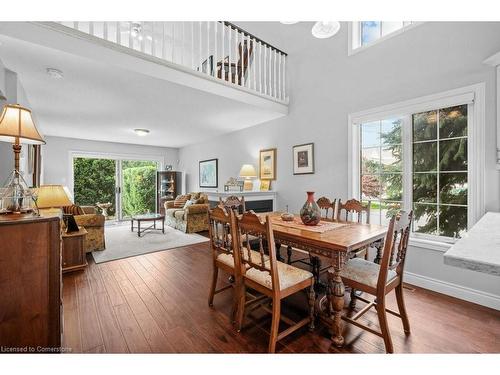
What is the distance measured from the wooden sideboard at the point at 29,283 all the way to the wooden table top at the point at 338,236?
1.50 m

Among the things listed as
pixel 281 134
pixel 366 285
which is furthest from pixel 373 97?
pixel 366 285

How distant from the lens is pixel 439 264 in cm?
244

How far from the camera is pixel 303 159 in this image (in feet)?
12.7

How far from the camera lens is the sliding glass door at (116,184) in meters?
6.41

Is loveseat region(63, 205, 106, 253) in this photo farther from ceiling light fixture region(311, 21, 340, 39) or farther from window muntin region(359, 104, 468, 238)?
window muntin region(359, 104, 468, 238)

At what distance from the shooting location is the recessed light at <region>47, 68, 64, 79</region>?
251 cm

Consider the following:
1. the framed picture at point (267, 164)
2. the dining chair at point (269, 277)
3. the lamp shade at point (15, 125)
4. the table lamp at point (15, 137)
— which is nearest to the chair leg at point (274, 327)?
the dining chair at point (269, 277)

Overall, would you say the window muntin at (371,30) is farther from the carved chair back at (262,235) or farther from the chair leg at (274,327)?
the chair leg at (274,327)

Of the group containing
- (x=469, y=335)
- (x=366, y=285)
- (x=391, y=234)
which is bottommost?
(x=469, y=335)

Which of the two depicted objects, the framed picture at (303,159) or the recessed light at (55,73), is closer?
the recessed light at (55,73)

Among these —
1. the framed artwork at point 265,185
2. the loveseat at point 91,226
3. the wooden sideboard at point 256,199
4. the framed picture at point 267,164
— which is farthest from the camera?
the framed artwork at point 265,185

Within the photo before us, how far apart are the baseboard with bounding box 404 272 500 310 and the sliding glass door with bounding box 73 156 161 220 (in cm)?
692
